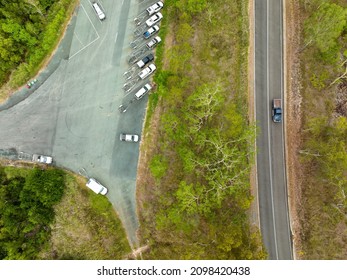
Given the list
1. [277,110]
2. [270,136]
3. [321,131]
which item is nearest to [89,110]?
[270,136]

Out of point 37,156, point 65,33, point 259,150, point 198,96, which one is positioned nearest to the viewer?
point 198,96

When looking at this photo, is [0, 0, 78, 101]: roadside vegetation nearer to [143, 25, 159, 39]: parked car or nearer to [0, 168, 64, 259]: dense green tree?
[143, 25, 159, 39]: parked car

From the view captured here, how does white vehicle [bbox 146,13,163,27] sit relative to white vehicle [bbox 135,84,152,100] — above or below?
above

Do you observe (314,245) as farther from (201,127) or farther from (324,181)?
(201,127)

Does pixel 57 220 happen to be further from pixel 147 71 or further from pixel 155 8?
pixel 155 8

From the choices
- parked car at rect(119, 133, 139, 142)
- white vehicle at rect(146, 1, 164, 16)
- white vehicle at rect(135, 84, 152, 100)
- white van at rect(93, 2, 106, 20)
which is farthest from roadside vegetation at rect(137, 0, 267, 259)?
white van at rect(93, 2, 106, 20)

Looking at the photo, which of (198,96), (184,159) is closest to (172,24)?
(198,96)

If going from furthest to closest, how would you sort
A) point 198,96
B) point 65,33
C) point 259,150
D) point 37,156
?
point 65,33 → point 37,156 → point 259,150 → point 198,96
